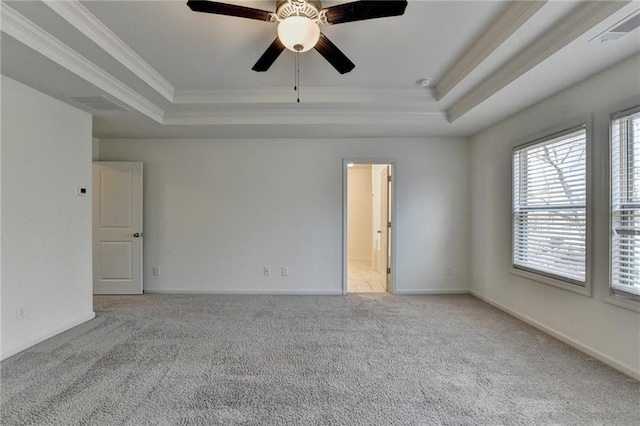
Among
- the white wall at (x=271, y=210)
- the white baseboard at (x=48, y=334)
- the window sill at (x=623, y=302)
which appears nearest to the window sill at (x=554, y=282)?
the window sill at (x=623, y=302)

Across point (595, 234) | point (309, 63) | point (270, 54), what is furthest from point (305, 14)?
point (595, 234)

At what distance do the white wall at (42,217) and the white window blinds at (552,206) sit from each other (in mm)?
5045

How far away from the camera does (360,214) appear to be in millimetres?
7961

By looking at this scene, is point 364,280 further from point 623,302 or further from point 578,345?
point 623,302

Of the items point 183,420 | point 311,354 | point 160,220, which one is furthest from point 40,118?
point 311,354

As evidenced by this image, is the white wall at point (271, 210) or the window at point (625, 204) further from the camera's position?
the white wall at point (271, 210)

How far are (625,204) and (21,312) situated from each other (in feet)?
17.1

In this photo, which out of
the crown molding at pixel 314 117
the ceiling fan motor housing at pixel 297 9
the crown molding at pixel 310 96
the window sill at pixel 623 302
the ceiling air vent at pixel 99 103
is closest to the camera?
the ceiling fan motor housing at pixel 297 9

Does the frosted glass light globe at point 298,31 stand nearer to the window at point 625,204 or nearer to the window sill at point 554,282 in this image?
the window at point 625,204

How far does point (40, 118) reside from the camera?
2857 millimetres

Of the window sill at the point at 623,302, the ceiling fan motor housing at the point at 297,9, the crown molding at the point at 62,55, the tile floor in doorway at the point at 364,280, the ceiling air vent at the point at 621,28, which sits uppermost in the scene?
the ceiling fan motor housing at the point at 297,9

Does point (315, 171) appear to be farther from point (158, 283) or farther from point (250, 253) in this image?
point (158, 283)

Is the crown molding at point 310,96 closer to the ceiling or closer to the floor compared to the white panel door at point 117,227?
closer to the ceiling

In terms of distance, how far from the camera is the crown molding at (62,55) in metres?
1.94
